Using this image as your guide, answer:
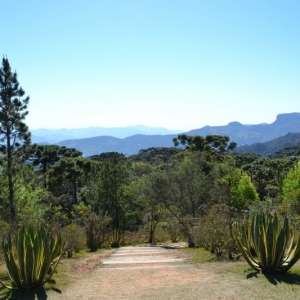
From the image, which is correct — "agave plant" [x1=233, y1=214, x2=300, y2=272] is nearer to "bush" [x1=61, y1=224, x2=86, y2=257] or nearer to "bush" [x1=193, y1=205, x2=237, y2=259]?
"bush" [x1=193, y1=205, x2=237, y2=259]

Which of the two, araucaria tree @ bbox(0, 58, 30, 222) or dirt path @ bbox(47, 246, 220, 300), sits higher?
araucaria tree @ bbox(0, 58, 30, 222)

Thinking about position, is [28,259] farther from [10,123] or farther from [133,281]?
[10,123]

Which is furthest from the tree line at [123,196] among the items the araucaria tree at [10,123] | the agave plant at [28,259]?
the agave plant at [28,259]

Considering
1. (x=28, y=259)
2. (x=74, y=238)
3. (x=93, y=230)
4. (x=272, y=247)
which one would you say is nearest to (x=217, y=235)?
(x=272, y=247)

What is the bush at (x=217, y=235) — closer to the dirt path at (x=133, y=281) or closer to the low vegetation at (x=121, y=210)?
the low vegetation at (x=121, y=210)

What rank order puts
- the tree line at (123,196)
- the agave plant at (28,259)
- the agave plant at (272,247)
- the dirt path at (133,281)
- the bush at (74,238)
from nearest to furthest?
the dirt path at (133,281)
the agave plant at (28,259)
the agave plant at (272,247)
the bush at (74,238)
the tree line at (123,196)

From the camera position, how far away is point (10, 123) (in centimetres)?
2231

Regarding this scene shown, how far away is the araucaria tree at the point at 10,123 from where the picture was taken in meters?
22.2

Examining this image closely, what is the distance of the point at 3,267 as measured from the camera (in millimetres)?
11742

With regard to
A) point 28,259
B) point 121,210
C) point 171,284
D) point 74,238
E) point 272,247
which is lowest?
point 121,210

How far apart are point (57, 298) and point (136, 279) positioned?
7.33 feet

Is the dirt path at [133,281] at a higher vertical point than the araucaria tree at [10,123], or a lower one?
lower

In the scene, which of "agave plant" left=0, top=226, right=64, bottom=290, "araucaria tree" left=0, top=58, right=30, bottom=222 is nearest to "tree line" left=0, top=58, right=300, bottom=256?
"araucaria tree" left=0, top=58, right=30, bottom=222

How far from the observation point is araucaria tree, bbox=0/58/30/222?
22219mm
